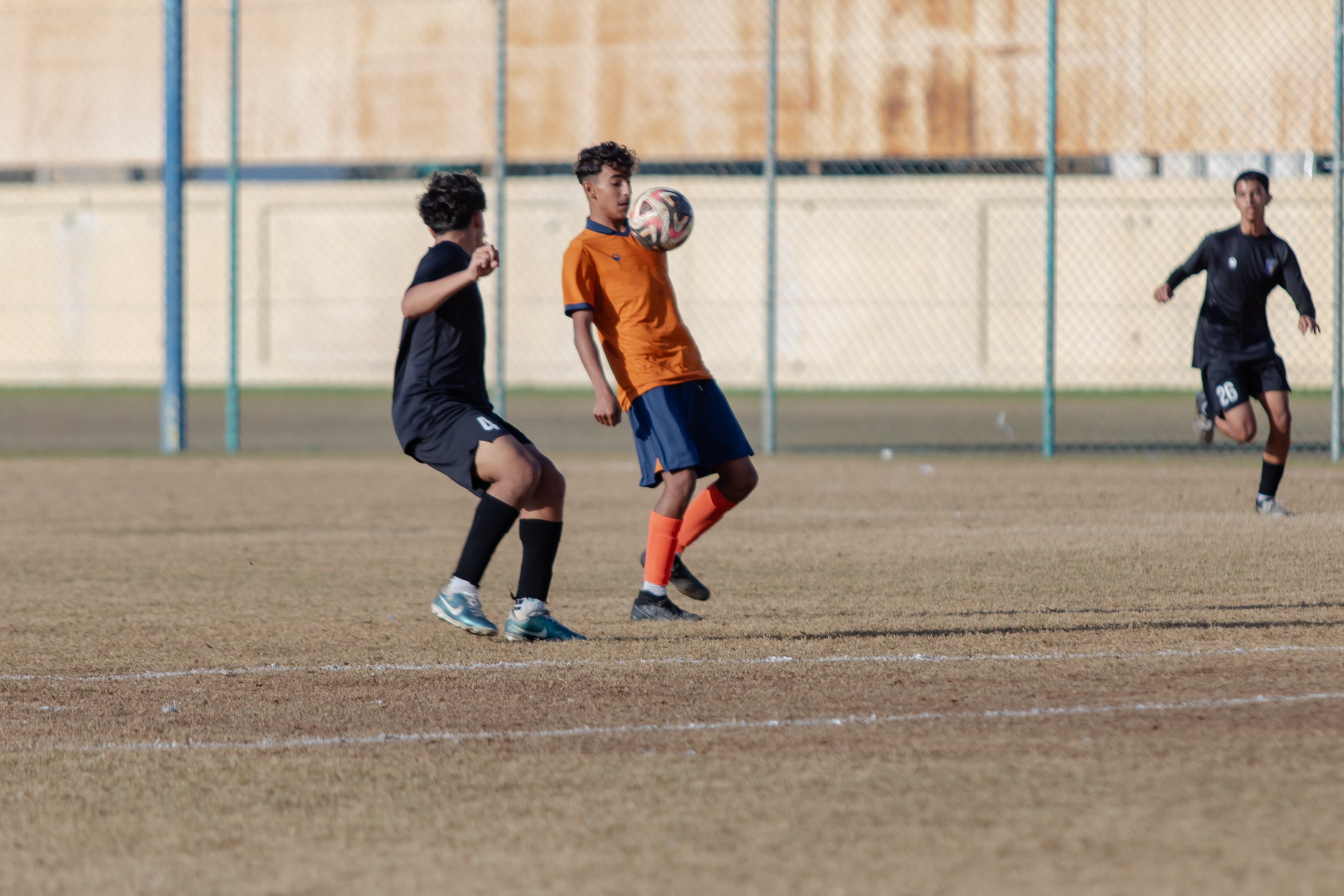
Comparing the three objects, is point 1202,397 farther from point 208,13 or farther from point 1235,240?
point 208,13

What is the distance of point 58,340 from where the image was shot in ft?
93.2

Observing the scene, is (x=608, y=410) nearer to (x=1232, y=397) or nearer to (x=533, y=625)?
(x=533, y=625)

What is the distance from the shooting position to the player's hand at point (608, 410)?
655cm

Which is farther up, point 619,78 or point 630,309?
point 619,78

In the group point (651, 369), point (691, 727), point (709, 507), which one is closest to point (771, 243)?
point (709, 507)

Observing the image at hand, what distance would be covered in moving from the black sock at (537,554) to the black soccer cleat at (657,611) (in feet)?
1.93

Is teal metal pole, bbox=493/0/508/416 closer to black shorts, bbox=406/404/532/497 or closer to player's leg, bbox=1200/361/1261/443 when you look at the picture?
player's leg, bbox=1200/361/1261/443

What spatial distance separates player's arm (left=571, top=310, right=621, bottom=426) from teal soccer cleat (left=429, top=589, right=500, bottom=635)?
2.82ft

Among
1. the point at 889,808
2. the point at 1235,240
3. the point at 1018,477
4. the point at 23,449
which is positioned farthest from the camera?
the point at 23,449

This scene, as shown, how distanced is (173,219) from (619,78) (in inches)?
425

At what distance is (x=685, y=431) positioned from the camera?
22.7 ft

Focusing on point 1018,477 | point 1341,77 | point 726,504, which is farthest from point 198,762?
point 1341,77

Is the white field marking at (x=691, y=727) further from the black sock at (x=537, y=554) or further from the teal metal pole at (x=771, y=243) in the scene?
the teal metal pole at (x=771, y=243)

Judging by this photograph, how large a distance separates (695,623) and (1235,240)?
212 inches
